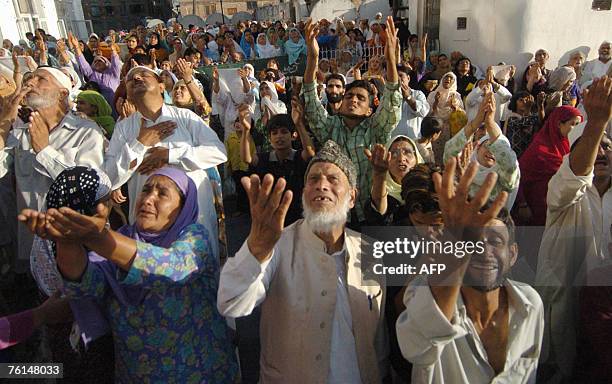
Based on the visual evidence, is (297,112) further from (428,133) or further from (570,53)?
(570,53)

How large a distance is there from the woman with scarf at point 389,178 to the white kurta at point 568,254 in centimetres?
90

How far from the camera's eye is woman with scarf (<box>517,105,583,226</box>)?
10.5 feet

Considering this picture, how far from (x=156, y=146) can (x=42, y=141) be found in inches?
29.8

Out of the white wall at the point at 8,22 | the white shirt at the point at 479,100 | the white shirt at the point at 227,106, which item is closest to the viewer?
the white shirt at the point at 479,100

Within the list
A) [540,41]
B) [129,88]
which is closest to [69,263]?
[129,88]

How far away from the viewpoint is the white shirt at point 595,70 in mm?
7137

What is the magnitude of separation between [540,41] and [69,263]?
10.1m

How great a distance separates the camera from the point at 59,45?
6375 mm

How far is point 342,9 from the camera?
56.9 feet

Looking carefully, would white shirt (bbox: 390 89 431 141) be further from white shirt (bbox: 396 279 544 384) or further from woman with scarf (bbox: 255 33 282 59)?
woman with scarf (bbox: 255 33 282 59)

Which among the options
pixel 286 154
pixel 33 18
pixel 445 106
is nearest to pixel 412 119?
pixel 445 106

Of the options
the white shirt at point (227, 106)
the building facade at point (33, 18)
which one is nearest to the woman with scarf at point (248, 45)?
the white shirt at point (227, 106)

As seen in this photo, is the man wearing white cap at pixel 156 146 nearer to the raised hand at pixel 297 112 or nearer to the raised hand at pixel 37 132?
the raised hand at pixel 37 132

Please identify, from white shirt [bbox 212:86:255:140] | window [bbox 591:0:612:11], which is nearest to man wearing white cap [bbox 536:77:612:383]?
white shirt [bbox 212:86:255:140]
